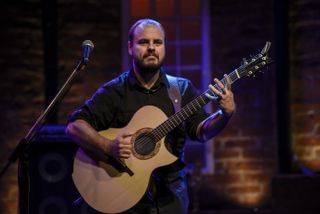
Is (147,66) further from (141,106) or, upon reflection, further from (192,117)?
(192,117)

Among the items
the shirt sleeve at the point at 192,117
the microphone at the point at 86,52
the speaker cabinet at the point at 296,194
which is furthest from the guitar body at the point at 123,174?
the speaker cabinet at the point at 296,194

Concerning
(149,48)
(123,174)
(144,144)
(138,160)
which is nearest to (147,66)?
(149,48)

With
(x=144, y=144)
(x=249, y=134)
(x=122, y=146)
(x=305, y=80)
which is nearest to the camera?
(x=122, y=146)

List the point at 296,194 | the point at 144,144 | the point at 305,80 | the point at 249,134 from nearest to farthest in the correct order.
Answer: the point at 144,144 < the point at 296,194 < the point at 305,80 < the point at 249,134

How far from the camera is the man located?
3.88 m

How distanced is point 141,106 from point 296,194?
254cm

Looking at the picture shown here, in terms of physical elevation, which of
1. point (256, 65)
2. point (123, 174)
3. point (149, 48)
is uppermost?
point (149, 48)

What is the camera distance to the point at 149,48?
3939 millimetres

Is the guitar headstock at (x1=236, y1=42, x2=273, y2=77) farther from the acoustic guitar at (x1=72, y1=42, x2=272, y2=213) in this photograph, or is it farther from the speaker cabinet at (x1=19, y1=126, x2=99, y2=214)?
the speaker cabinet at (x1=19, y1=126, x2=99, y2=214)

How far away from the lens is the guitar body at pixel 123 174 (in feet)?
12.8

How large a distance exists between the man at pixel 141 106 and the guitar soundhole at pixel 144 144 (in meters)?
0.08

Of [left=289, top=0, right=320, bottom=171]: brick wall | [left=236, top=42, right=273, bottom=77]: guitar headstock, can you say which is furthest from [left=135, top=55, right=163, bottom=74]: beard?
[left=289, top=0, right=320, bottom=171]: brick wall

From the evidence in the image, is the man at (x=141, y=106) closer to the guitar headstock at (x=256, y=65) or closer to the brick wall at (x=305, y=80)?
the guitar headstock at (x=256, y=65)

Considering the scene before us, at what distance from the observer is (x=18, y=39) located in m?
6.82
